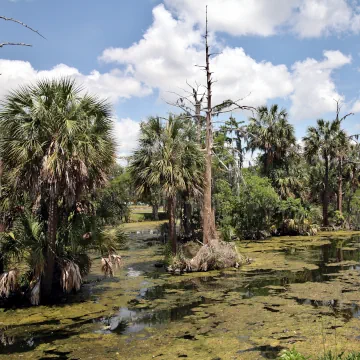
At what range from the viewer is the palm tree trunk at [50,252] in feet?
38.3

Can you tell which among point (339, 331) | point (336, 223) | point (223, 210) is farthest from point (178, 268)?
point (336, 223)

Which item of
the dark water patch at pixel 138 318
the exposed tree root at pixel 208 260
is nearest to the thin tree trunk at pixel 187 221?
the exposed tree root at pixel 208 260

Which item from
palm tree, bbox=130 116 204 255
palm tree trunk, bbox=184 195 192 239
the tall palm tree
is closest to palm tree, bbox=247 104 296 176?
the tall palm tree

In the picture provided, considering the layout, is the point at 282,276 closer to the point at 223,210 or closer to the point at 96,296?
the point at 96,296

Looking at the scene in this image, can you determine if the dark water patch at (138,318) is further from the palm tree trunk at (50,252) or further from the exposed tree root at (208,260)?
the exposed tree root at (208,260)

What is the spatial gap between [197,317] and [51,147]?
6.11 m

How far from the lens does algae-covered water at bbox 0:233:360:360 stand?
8.07 metres

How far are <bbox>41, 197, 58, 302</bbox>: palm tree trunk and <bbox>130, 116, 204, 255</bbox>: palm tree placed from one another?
5748 mm

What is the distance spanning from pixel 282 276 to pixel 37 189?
9505 millimetres

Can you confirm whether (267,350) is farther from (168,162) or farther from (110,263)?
(168,162)

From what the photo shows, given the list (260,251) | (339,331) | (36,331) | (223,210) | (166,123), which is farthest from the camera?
(223,210)

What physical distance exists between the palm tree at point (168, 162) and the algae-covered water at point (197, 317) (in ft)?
12.0

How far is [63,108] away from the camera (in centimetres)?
1163

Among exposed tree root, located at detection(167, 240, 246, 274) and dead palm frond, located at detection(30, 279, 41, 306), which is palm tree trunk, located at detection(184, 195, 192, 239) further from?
dead palm frond, located at detection(30, 279, 41, 306)
